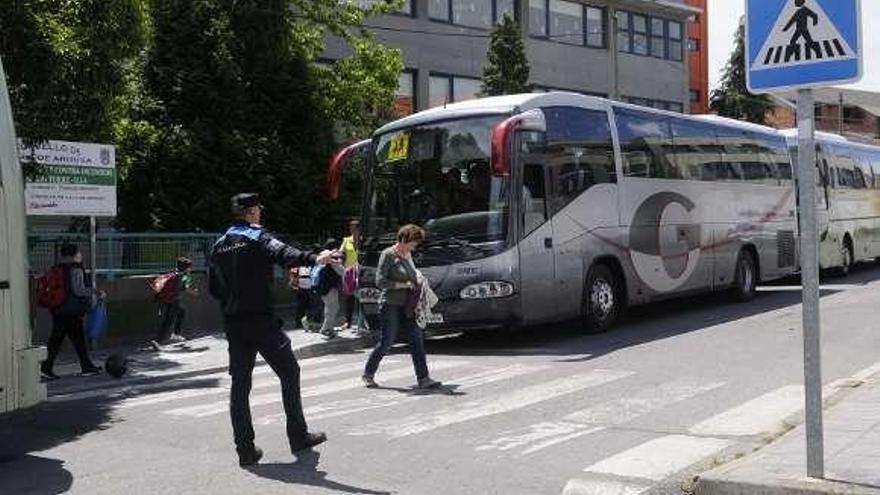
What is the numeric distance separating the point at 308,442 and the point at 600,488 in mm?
2370

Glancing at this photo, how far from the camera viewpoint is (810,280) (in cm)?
595

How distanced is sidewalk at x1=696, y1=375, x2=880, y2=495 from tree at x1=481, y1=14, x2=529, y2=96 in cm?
2454

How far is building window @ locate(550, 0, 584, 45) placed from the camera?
1542 inches

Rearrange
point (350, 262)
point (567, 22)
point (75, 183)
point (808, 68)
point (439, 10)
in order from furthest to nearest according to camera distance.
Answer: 1. point (567, 22)
2. point (439, 10)
3. point (350, 262)
4. point (75, 183)
5. point (808, 68)

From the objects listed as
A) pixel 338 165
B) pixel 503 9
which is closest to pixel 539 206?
pixel 338 165

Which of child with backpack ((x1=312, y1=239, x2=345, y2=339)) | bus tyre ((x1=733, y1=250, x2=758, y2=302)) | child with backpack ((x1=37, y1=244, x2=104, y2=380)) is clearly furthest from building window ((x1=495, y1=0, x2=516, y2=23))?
child with backpack ((x1=37, y1=244, x2=104, y2=380))

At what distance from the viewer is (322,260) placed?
23.5 feet

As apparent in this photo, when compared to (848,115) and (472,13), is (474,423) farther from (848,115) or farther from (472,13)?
(848,115)

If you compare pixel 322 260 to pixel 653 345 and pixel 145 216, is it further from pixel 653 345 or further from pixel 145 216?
pixel 145 216

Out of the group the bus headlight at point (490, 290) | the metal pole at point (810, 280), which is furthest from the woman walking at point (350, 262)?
the metal pole at point (810, 280)

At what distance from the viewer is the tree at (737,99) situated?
59688 mm

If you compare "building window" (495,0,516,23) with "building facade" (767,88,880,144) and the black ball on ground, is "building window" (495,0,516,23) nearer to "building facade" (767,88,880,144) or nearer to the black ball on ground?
the black ball on ground

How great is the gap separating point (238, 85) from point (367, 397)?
42.7 ft

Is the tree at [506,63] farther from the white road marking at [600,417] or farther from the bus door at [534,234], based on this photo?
the white road marking at [600,417]
